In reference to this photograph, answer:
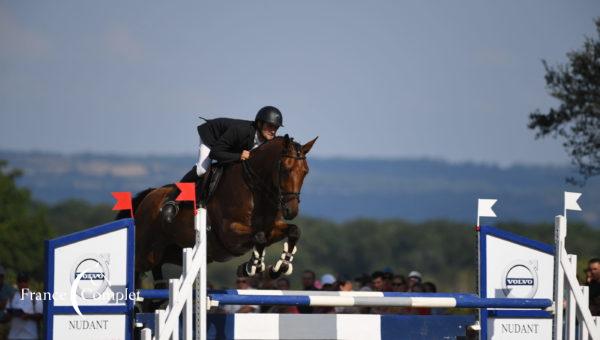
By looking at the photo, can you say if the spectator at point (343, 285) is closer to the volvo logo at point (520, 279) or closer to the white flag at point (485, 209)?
the volvo logo at point (520, 279)

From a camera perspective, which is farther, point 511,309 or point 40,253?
point 40,253

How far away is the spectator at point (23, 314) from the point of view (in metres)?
10.8

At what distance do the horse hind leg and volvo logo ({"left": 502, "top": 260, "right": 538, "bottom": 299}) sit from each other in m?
1.60

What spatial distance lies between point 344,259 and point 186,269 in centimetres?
7493

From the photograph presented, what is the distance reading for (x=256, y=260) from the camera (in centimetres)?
777

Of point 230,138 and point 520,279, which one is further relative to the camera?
point 230,138

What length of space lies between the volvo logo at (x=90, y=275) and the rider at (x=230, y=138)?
5.81 feet

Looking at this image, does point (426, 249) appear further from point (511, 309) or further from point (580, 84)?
point (511, 309)

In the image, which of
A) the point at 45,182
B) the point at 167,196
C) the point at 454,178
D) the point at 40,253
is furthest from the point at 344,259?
the point at 454,178

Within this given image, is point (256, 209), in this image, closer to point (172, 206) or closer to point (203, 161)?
point (203, 161)

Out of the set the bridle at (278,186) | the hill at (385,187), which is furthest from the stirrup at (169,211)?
the hill at (385,187)

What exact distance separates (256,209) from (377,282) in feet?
11.2

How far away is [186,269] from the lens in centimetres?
663

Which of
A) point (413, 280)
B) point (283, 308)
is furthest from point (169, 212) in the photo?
point (413, 280)
